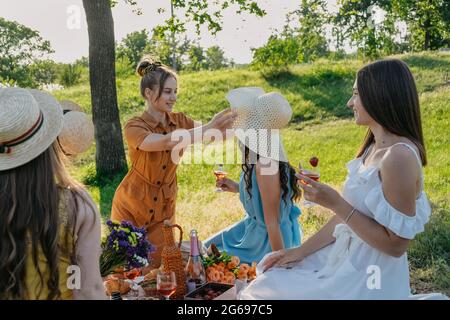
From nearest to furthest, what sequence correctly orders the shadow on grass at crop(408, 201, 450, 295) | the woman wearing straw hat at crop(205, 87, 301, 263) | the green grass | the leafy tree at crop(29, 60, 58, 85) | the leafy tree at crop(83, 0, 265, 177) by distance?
the woman wearing straw hat at crop(205, 87, 301, 263) < the shadow on grass at crop(408, 201, 450, 295) < the green grass < the leafy tree at crop(83, 0, 265, 177) < the leafy tree at crop(29, 60, 58, 85)

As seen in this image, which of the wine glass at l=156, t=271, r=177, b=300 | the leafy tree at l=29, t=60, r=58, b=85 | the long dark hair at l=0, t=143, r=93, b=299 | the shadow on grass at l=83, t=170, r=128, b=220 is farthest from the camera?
the leafy tree at l=29, t=60, r=58, b=85

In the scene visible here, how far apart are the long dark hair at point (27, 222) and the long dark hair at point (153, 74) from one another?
2.39 metres

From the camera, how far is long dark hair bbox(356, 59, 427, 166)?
296 cm

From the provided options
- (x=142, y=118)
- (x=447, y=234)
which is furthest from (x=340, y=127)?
(x=142, y=118)

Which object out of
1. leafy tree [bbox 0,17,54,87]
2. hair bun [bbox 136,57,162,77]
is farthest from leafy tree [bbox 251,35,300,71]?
leafy tree [bbox 0,17,54,87]

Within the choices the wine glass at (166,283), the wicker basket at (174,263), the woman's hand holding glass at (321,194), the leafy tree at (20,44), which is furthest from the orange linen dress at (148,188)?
the leafy tree at (20,44)

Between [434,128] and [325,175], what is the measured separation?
3258mm

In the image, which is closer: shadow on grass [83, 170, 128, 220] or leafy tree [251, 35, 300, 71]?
shadow on grass [83, 170, 128, 220]

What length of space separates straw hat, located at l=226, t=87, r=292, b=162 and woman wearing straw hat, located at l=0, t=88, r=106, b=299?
1.77m

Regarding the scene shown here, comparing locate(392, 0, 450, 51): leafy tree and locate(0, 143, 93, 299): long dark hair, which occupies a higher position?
locate(392, 0, 450, 51): leafy tree

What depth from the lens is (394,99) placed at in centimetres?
296

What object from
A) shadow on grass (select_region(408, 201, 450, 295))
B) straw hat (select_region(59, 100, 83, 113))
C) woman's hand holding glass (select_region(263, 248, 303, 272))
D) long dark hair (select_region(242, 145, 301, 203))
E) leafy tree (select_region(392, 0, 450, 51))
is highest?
leafy tree (select_region(392, 0, 450, 51))

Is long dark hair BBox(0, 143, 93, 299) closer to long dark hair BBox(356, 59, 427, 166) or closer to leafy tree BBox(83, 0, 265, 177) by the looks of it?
long dark hair BBox(356, 59, 427, 166)

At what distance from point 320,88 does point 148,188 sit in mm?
10801
